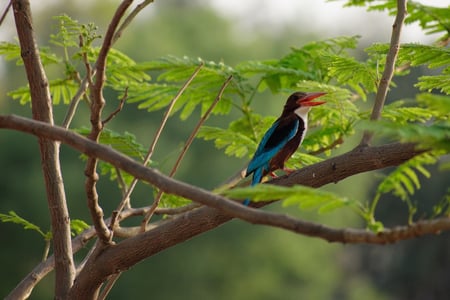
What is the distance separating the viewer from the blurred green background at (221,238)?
2923 centimetres

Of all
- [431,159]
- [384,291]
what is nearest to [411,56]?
[431,159]

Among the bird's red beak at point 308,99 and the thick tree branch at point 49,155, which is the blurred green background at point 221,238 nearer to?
the bird's red beak at point 308,99

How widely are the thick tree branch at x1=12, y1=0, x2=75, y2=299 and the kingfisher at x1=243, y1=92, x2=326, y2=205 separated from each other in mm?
1174

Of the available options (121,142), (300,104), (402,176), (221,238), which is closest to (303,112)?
(300,104)

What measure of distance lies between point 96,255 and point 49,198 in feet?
0.93

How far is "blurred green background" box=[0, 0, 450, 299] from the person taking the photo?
2923cm

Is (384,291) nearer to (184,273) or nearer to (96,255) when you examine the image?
(184,273)

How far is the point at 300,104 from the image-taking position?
4902 mm

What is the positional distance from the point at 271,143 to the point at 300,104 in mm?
434

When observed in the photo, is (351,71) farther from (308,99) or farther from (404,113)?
(308,99)

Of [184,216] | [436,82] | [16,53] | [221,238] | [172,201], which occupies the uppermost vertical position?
[16,53]

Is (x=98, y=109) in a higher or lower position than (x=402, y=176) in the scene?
higher

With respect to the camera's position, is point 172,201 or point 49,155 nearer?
point 49,155

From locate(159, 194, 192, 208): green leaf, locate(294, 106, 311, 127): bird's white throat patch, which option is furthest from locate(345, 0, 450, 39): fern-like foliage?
locate(159, 194, 192, 208): green leaf
